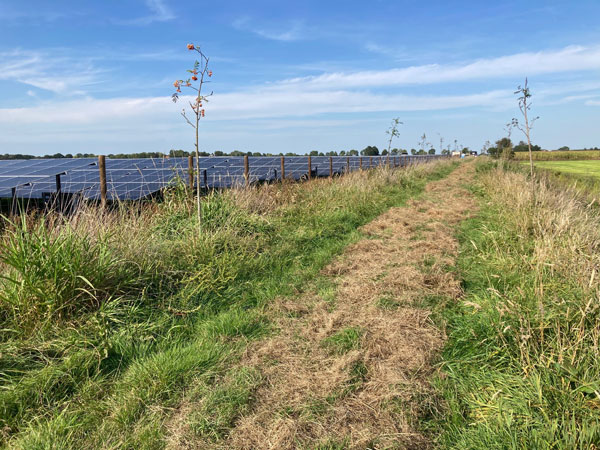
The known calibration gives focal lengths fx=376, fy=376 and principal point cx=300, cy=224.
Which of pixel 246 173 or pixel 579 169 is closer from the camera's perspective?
pixel 246 173

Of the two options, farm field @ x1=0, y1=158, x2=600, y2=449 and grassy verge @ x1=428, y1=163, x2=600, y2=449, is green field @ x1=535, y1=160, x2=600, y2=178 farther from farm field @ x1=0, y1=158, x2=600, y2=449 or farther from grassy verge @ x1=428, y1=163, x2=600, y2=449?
grassy verge @ x1=428, y1=163, x2=600, y2=449

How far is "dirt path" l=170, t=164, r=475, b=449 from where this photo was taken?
7.05 ft

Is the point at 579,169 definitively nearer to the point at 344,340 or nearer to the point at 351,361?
the point at 344,340

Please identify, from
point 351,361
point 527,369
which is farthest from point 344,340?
point 527,369

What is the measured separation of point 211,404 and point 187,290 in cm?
189

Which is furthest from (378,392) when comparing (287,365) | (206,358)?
(206,358)

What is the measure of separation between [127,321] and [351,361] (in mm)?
2018

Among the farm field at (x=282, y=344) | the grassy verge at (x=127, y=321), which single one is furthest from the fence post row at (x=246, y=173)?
the farm field at (x=282, y=344)

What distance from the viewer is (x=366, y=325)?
3406mm

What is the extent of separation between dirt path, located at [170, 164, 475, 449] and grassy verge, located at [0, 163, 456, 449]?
242mm

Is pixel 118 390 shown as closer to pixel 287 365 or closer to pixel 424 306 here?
pixel 287 365

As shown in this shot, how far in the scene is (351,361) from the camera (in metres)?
2.82

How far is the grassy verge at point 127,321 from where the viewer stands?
2287mm

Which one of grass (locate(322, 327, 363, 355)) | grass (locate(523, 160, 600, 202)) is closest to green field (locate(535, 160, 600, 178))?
grass (locate(523, 160, 600, 202))
